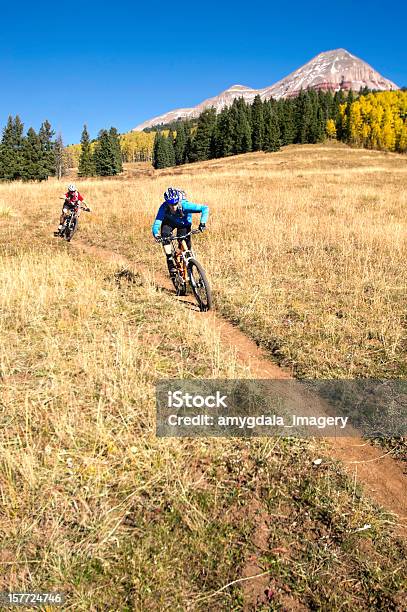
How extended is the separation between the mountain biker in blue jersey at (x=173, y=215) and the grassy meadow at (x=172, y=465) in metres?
1.31

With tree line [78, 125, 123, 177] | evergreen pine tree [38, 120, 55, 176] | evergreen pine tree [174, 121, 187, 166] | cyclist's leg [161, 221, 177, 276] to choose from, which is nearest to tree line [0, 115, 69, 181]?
evergreen pine tree [38, 120, 55, 176]

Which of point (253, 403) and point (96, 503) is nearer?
point (96, 503)

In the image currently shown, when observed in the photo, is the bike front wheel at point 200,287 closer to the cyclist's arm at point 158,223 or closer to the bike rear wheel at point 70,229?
the cyclist's arm at point 158,223

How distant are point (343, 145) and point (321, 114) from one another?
29.6 feet

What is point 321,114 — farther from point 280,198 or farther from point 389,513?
point 389,513

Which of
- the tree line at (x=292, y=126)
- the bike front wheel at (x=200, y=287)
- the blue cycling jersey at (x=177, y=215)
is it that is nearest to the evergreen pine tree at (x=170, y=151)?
the tree line at (x=292, y=126)

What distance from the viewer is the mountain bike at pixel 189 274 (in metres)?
7.90

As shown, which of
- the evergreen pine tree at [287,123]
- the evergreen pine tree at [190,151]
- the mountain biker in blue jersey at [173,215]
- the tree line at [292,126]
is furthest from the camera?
the evergreen pine tree at [190,151]

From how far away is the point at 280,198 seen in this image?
2120cm

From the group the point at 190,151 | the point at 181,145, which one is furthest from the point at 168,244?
the point at 181,145

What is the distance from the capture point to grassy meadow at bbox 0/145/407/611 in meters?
2.76

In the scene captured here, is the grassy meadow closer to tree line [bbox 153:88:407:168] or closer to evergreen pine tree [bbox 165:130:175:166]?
tree line [bbox 153:88:407:168]

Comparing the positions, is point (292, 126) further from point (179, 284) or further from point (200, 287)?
point (200, 287)

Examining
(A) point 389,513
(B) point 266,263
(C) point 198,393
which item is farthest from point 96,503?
(B) point 266,263
